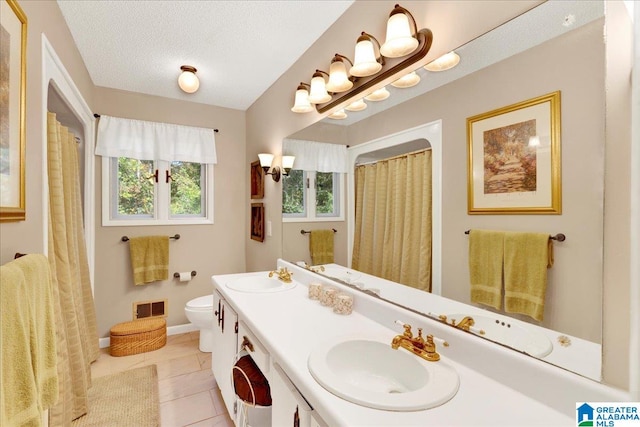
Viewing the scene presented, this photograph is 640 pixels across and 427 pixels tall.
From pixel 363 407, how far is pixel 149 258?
275 cm

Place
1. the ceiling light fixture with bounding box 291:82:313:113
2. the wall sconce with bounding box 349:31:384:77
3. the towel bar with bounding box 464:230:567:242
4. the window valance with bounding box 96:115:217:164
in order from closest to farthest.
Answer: the towel bar with bounding box 464:230:567:242 → the wall sconce with bounding box 349:31:384:77 → the ceiling light fixture with bounding box 291:82:313:113 → the window valance with bounding box 96:115:217:164

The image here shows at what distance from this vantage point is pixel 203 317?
8.41ft

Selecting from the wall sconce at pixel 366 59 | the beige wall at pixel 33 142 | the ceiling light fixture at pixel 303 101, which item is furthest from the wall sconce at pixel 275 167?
the beige wall at pixel 33 142

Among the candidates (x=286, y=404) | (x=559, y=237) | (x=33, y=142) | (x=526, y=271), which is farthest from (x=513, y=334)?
(x=33, y=142)

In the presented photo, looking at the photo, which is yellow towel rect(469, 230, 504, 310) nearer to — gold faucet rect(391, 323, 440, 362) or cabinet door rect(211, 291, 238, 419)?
gold faucet rect(391, 323, 440, 362)

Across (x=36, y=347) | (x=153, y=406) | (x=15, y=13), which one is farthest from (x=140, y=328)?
(x=15, y=13)

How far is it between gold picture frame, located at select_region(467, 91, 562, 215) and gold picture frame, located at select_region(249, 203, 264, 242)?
2.08 meters

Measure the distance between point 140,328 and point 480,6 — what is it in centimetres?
330

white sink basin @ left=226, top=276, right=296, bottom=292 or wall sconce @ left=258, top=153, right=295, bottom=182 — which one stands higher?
wall sconce @ left=258, top=153, right=295, bottom=182

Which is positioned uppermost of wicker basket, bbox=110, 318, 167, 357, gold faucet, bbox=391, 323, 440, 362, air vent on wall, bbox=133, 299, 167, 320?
gold faucet, bbox=391, 323, 440, 362

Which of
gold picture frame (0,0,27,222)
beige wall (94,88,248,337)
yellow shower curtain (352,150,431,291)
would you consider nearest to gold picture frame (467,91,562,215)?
yellow shower curtain (352,150,431,291)

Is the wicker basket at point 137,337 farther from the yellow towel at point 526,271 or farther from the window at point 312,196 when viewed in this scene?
the yellow towel at point 526,271

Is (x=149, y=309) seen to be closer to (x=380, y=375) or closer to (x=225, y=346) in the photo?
(x=225, y=346)

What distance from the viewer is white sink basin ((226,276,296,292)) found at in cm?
194
